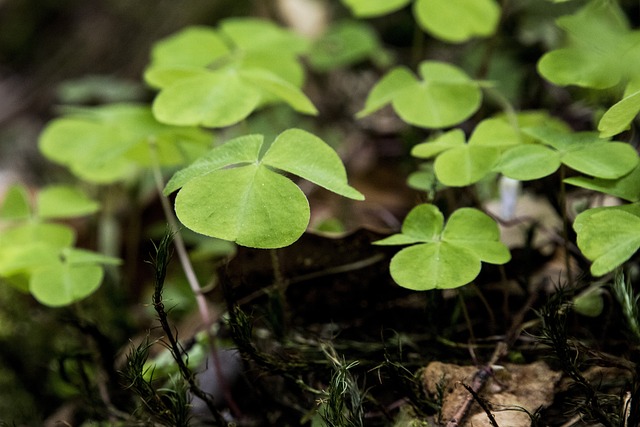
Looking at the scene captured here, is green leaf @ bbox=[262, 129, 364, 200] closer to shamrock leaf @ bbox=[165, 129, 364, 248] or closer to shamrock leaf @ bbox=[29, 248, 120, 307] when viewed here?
shamrock leaf @ bbox=[165, 129, 364, 248]

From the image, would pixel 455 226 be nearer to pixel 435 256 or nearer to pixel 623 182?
pixel 435 256

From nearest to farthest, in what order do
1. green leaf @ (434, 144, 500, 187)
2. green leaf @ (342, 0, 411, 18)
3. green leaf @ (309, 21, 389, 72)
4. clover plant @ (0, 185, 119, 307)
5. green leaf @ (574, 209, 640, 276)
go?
1. green leaf @ (574, 209, 640, 276)
2. green leaf @ (434, 144, 500, 187)
3. clover plant @ (0, 185, 119, 307)
4. green leaf @ (342, 0, 411, 18)
5. green leaf @ (309, 21, 389, 72)

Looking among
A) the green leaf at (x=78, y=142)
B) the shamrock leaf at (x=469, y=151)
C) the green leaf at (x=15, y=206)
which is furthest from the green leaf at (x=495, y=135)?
the green leaf at (x=15, y=206)

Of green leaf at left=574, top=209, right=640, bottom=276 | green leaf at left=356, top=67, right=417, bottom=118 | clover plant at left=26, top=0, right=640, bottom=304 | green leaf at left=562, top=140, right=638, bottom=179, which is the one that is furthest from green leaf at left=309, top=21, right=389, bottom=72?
green leaf at left=574, top=209, right=640, bottom=276

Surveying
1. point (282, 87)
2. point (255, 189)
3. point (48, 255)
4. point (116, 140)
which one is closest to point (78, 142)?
point (116, 140)

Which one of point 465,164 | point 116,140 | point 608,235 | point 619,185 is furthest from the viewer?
point 116,140

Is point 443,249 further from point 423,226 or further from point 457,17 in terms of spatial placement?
point 457,17
